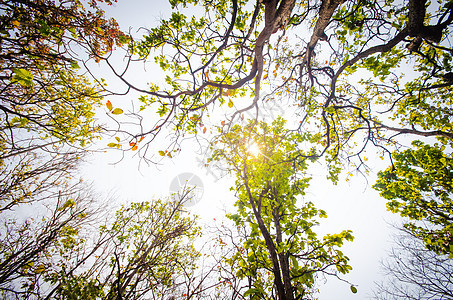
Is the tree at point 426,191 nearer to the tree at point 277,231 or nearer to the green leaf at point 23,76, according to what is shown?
the tree at point 277,231

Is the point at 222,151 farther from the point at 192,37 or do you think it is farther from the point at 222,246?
the point at 222,246

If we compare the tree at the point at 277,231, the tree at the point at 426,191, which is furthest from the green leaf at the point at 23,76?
the tree at the point at 426,191

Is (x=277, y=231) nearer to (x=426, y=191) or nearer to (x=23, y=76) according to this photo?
(x=23, y=76)

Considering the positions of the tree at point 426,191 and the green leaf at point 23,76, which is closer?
the green leaf at point 23,76

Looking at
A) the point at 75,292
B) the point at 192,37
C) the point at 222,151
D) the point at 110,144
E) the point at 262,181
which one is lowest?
the point at 75,292

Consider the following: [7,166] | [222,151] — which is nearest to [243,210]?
[222,151]

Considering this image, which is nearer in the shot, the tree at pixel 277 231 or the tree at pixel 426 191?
the tree at pixel 277 231

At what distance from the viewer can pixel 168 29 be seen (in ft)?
11.7

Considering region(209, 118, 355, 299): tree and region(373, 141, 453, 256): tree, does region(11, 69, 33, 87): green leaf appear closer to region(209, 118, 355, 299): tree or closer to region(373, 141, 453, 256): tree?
region(209, 118, 355, 299): tree

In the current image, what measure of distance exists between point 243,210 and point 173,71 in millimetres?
4699

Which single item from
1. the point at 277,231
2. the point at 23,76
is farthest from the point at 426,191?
the point at 23,76

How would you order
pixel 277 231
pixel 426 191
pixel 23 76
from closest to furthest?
pixel 23 76 → pixel 277 231 → pixel 426 191

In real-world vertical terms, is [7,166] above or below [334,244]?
above

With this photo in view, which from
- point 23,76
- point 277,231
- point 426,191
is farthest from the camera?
point 426,191
